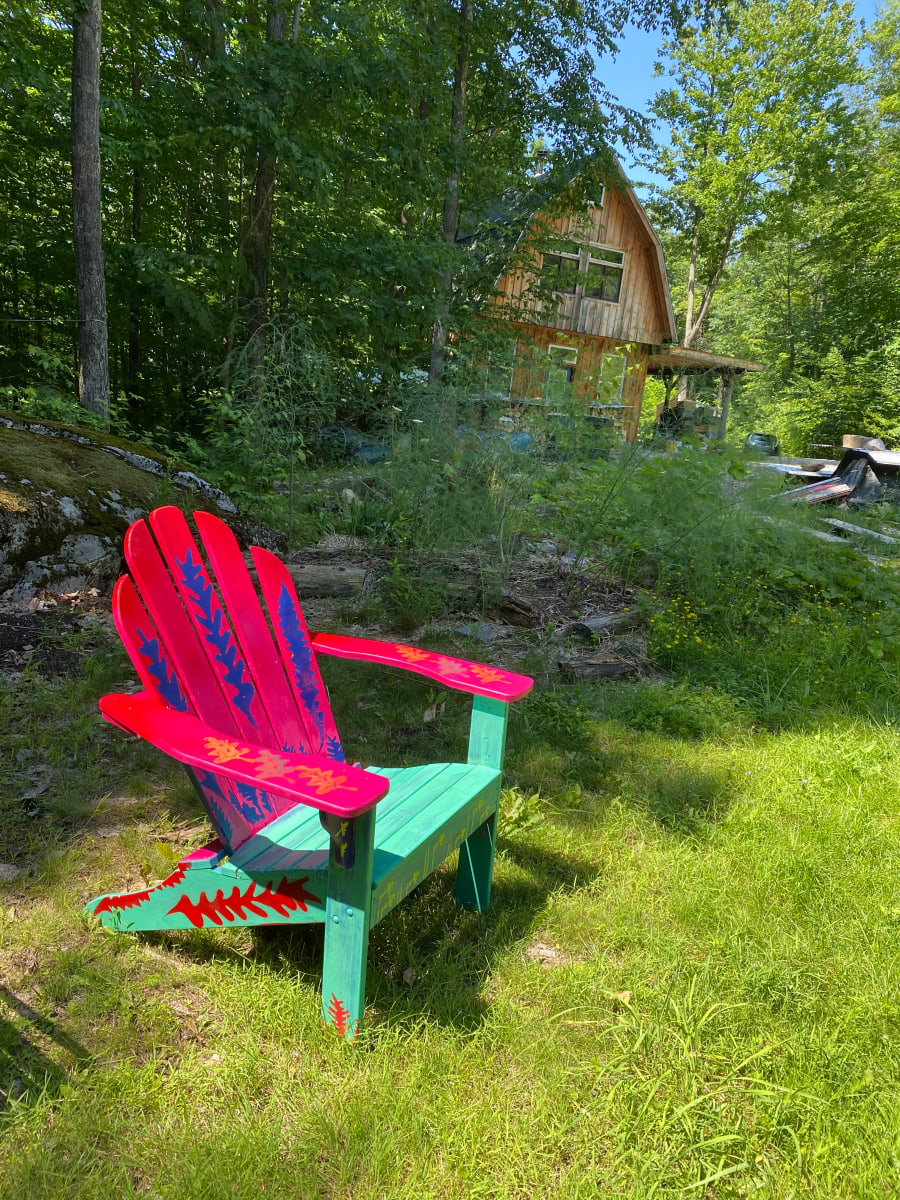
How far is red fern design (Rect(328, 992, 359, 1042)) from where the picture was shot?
1526 millimetres

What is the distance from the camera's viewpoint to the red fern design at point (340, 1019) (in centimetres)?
153

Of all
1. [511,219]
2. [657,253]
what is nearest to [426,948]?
[511,219]

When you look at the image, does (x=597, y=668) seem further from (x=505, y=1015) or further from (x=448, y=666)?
(x=505, y=1015)

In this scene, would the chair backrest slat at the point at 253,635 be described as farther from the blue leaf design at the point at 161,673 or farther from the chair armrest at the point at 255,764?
the chair armrest at the point at 255,764

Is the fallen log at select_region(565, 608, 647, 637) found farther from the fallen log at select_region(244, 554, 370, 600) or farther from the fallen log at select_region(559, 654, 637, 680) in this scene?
the fallen log at select_region(244, 554, 370, 600)

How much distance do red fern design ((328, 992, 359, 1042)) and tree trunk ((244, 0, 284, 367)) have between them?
24.8 feet

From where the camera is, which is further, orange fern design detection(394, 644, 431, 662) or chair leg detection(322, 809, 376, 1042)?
orange fern design detection(394, 644, 431, 662)

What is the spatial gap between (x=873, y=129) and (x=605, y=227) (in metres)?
→ 14.5

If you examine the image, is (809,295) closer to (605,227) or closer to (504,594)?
(605,227)

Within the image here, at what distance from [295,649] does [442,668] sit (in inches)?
19.6

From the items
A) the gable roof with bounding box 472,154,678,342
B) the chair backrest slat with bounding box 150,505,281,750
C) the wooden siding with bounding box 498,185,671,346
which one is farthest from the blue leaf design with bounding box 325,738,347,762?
the wooden siding with bounding box 498,185,671,346

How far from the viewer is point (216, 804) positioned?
168cm

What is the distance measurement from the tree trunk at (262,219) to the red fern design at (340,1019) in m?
7.56

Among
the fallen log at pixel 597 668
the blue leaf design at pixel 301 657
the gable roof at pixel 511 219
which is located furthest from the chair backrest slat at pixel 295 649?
the gable roof at pixel 511 219
